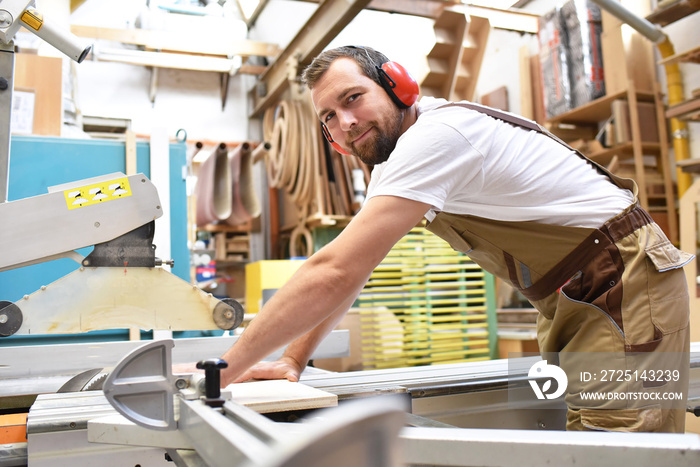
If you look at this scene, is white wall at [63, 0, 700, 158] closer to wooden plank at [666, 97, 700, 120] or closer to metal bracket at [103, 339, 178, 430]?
wooden plank at [666, 97, 700, 120]

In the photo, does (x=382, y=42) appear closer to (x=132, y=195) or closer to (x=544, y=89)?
(x=544, y=89)

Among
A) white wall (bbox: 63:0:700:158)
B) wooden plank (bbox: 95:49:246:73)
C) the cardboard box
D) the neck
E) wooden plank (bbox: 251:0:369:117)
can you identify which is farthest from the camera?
white wall (bbox: 63:0:700:158)

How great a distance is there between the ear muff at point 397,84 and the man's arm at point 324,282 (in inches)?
16.6

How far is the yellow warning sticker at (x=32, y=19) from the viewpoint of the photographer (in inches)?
52.2

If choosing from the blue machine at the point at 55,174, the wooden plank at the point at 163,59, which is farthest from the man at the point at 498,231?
the wooden plank at the point at 163,59

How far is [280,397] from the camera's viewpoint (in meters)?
0.99

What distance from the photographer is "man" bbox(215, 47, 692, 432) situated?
3.25 feet

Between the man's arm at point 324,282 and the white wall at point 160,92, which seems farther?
the white wall at point 160,92

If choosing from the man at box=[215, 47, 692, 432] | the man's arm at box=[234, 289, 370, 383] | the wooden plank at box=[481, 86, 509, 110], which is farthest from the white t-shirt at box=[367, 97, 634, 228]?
the wooden plank at box=[481, 86, 509, 110]

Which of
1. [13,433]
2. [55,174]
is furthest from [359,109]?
[55,174]

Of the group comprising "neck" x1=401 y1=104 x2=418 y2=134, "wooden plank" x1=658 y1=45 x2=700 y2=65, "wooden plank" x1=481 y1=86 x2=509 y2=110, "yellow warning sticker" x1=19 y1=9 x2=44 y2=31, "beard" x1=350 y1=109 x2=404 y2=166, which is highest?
"wooden plank" x1=481 y1=86 x2=509 y2=110

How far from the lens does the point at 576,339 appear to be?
127 cm

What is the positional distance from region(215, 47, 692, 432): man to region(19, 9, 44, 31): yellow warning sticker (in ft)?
2.07

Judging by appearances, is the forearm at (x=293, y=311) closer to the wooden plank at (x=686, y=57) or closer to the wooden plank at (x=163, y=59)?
the wooden plank at (x=686, y=57)
